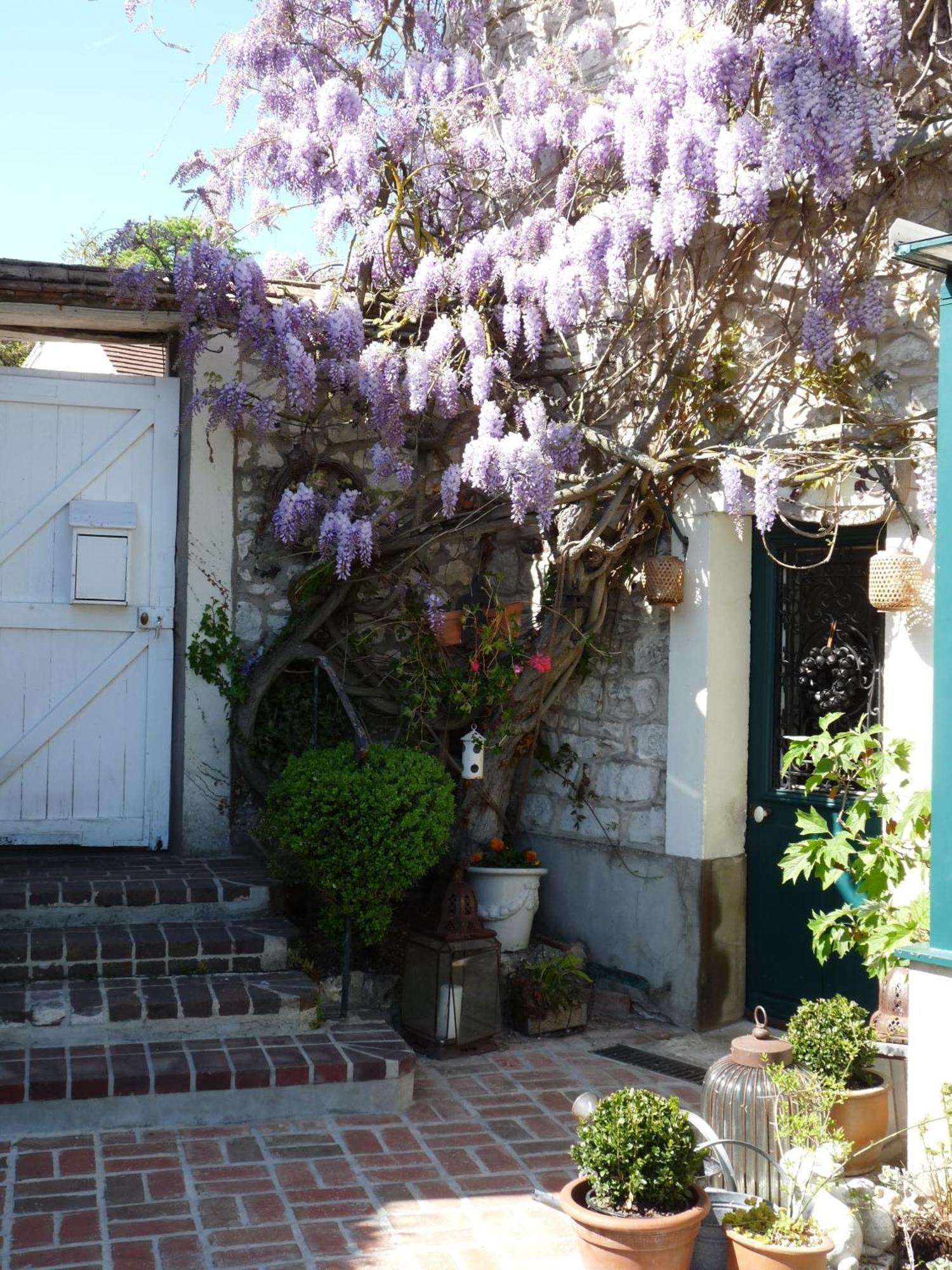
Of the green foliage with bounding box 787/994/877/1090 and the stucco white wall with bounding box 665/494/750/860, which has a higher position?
the stucco white wall with bounding box 665/494/750/860

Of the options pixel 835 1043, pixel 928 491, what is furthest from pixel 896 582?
pixel 835 1043

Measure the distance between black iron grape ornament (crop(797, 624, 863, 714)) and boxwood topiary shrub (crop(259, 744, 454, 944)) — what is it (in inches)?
58.0

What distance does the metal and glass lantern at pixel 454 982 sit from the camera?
4.59 m

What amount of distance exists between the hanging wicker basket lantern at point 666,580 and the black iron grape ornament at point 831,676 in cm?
56

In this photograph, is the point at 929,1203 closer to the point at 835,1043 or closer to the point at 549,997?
the point at 835,1043

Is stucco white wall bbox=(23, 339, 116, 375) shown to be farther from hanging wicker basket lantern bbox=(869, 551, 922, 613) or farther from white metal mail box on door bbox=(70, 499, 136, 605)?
hanging wicker basket lantern bbox=(869, 551, 922, 613)

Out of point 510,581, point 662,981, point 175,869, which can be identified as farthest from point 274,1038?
point 510,581

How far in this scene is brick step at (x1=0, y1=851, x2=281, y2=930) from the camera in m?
4.69

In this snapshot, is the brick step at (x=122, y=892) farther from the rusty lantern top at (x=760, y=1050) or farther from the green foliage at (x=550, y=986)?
the rusty lantern top at (x=760, y=1050)

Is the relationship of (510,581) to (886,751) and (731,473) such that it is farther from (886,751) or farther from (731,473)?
(886,751)

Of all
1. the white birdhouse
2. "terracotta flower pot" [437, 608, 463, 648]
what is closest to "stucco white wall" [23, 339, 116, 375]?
"terracotta flower pot" [437, 608, 463, 648]

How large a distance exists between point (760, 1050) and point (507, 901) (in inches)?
88.9

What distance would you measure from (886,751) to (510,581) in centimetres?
239

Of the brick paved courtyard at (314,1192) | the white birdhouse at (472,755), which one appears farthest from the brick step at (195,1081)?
the white birdhouse at (472,755)
